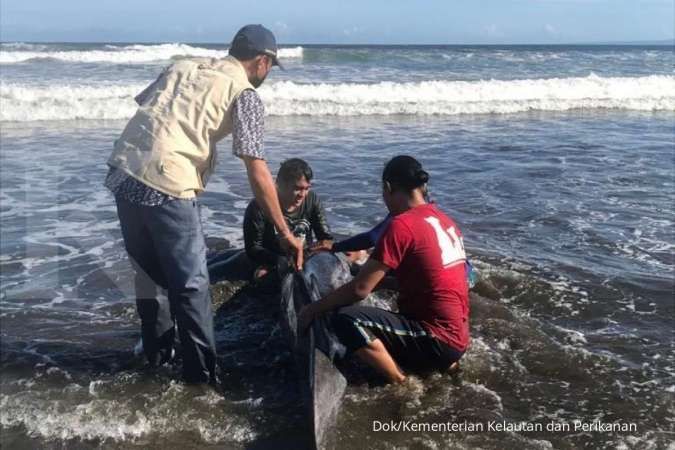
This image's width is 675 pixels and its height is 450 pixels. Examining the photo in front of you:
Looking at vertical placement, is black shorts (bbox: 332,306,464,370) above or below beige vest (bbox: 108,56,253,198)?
below

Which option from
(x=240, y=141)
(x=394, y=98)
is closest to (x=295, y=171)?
(x=240, y=141)

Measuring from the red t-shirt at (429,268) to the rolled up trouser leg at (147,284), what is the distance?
142 centimetres

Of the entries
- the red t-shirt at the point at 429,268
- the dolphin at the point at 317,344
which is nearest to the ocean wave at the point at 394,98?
the dolphin at the point at 317,344

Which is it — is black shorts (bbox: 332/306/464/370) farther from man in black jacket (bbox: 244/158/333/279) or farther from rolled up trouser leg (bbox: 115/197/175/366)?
man in black jacket (bbox: 244/158/333/279)

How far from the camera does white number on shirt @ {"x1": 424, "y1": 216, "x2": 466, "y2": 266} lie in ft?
12.8

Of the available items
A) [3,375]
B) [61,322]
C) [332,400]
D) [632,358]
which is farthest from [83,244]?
[632,358]

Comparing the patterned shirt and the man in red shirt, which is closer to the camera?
the patterned shirt

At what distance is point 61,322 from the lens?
208 inches

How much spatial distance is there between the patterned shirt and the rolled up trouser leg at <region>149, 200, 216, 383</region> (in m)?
0.10

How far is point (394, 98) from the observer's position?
21.2m

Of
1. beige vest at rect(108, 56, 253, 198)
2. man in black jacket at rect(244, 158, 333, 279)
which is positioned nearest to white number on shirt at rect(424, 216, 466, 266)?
beige vest at rect(108, 56, 253, 198)

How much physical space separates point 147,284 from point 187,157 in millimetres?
1081

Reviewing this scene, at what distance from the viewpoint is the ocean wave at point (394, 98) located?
1694 cm

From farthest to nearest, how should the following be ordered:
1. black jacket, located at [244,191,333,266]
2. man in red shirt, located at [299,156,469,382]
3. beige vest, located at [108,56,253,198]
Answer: black jacket, located at [244,191,333,266], man in red shirt, located at [299,156,469,382], beige vest, located at [108,56,253,198]
